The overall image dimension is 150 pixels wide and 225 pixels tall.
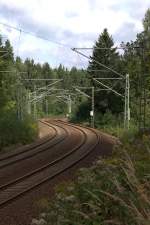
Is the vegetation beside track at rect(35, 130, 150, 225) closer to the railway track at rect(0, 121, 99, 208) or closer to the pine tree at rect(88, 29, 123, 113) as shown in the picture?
the railway track at rect(0, 121, 99, 208)

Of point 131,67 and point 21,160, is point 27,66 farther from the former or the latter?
point 21,160

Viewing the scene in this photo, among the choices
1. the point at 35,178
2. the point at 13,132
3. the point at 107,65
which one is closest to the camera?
the point at 35,178

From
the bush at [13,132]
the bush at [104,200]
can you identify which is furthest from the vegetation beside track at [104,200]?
the bush at [13,132]

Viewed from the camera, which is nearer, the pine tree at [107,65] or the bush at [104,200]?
the bush at [104,200]

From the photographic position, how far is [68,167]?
25.2 m

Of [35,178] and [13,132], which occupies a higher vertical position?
[35,178]

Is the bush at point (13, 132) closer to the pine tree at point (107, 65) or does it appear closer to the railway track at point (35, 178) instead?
the railway track at point (35, 178)

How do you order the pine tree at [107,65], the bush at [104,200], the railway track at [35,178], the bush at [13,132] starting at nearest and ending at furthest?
the bush at [104,200] < the railway track at [35,178] < the bush at [13,132] < the pine tree at [107,65]

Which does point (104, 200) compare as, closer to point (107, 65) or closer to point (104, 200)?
point (104, 200)

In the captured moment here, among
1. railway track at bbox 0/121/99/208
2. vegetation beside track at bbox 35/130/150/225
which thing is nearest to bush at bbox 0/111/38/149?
railway track at bbox 0/121/99/208

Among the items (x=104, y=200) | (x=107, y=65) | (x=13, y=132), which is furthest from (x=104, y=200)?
(x=107, y=65)

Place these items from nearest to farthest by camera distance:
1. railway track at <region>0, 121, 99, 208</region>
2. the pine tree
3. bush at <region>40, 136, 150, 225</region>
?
1. bush at <region>40, 136, 150, 225</region>
2. railway track at <region>0, 121, 99, 208</region>
3. the pine tree

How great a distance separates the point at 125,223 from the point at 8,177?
1453 centimetres

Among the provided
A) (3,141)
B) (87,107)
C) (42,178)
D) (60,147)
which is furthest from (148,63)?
(87,107)
